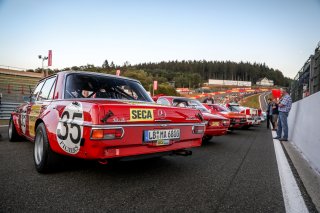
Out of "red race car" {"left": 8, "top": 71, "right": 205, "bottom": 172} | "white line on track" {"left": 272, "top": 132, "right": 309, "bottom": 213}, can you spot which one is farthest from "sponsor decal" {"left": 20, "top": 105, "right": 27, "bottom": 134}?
"white line on track" {"left": 272, "top": 132, "right": 309, "bottom": 213}

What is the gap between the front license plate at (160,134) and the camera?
2928mm

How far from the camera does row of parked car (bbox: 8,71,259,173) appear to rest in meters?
2.60

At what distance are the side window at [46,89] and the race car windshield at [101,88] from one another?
2.00ft

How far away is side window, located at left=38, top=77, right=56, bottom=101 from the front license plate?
1913 mm

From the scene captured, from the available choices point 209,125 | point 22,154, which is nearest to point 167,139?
point 22,154

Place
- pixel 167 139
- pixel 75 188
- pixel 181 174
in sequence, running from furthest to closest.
Result: pixel 181 174, pixel 167 139, pixel 75 188

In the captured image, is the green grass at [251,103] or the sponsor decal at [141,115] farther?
the green grass at [251,103]

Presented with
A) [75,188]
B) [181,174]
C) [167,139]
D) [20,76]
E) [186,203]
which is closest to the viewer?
[186,203]

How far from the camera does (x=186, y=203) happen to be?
2.37 metres

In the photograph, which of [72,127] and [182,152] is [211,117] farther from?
[72,127]

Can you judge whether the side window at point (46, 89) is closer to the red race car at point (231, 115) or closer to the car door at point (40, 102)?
the car door at point (40, 102)

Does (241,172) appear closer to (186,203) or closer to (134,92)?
(186,203)

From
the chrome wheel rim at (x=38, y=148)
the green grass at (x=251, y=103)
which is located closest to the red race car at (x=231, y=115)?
the chrome wheel rim at (x=38, y=148)

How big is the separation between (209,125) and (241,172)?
8.96 ft
